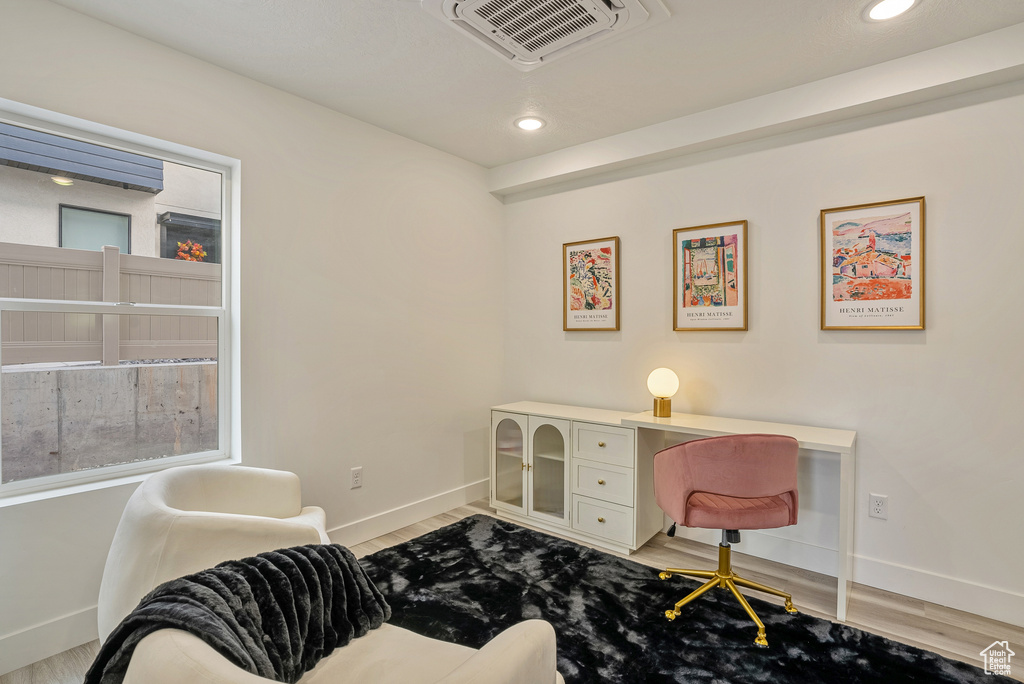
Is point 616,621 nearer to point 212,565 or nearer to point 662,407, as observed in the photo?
point 662,407

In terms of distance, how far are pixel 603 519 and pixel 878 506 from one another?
1392 millimetres

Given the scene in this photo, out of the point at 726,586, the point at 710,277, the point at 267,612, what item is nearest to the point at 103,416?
the point at 267,612

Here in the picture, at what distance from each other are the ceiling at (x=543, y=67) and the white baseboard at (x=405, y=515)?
2418 millimetres

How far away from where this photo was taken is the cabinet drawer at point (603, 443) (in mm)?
2979

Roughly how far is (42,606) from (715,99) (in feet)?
12.5

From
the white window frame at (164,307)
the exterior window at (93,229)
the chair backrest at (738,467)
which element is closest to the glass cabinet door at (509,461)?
the chair backrest at (738,467)

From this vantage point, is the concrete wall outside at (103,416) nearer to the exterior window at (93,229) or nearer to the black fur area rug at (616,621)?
the exterior window at (93,229)

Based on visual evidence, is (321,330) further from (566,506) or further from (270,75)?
(566,506)

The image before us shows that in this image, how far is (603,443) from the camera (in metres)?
3.07

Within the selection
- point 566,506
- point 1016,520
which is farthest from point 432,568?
point 1016,520

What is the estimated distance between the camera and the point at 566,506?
10.6 ft

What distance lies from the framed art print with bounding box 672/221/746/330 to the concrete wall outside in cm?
266

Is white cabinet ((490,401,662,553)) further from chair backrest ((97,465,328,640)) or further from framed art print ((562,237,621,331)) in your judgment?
chair backrest ((97,465,328,640))

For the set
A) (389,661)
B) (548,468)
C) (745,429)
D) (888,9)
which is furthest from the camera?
(548,468)
